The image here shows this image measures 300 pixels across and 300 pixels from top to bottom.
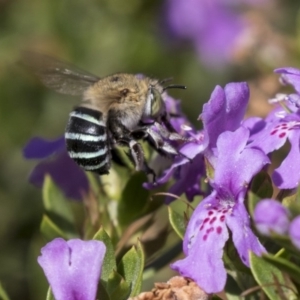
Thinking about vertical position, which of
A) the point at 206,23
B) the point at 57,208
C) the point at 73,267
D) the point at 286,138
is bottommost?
the point at 206,23

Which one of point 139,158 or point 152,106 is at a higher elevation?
point 152,106

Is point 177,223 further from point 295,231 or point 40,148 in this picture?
point 40,148

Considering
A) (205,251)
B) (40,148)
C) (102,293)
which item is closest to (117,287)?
(102,293)

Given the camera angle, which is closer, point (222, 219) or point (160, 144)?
point (222, 219)

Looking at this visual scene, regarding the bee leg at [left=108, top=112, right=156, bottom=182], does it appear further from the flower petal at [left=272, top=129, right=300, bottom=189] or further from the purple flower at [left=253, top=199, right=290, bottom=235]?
the purple flower at [left=253, top=199, right=290, bottom=235]

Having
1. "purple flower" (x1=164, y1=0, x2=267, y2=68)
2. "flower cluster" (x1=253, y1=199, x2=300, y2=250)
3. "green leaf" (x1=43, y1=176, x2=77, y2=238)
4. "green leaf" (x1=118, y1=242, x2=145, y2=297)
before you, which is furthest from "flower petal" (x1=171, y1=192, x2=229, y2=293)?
"purple flower" (x1=164, y1=0, x2=267, y2=68)

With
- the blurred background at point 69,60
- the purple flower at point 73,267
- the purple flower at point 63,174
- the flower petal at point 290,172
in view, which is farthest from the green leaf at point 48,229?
the blurred background at point 69,60

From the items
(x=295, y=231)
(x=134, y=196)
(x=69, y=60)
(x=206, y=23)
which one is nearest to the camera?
(x=295, y=231)
